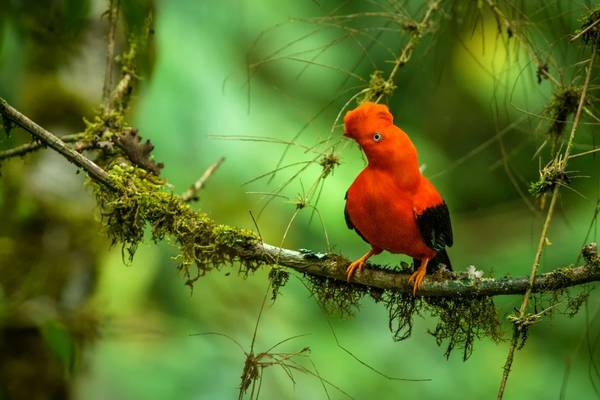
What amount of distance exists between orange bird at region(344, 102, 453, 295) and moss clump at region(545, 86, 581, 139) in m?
0.48

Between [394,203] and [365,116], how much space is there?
388mm

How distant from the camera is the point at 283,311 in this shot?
5559mm

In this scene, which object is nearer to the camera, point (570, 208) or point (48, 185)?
point (48, 185)

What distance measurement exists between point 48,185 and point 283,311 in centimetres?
223

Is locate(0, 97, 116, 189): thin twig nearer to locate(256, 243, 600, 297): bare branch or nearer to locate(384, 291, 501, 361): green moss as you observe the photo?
locate(256, 243, 600, 297): bare branch

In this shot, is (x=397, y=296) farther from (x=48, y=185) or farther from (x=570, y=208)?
(x=570, y=208)

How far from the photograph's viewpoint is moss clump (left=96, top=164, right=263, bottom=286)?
244 cm

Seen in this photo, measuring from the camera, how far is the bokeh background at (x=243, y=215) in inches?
153

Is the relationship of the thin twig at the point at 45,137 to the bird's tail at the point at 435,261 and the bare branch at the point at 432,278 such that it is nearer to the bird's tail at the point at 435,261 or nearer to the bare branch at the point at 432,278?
the bare branch at the point at 432,278

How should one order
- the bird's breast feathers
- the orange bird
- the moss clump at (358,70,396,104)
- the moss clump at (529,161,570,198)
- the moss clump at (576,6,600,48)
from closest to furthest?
1. the moss clump at (529,161,570,198)
2. the moss clump at (576,6,600,48)
3. the orange bird
4. the bird's breast feathers
5. the moss clump at (358,70,396,104)

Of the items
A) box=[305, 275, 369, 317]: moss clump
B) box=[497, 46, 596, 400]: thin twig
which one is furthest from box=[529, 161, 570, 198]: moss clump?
box=[305, 275, 369, 317]: moss clump

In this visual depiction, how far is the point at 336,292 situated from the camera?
2615 millimetres

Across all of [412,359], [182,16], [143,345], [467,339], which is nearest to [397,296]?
[467,339]

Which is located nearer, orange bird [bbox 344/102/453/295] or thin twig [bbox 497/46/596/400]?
thin twig [bbox 497/46/596/400]
